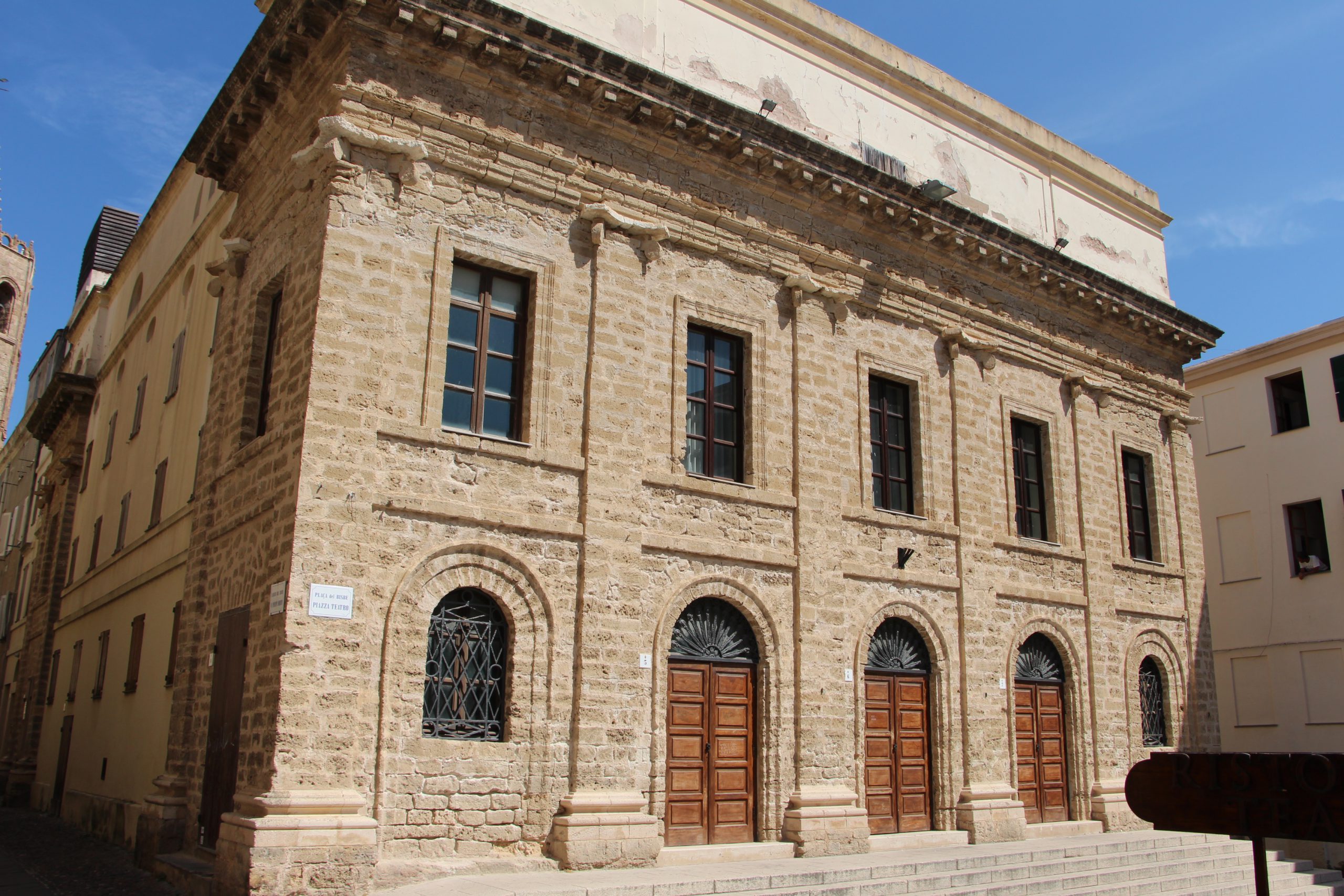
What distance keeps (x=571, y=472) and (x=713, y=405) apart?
91.5 inches

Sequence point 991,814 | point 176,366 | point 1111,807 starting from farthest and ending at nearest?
1. point 176,366
2. point 1111,807
3. point 991,814

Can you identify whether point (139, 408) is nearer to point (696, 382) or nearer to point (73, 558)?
point (73, 558)

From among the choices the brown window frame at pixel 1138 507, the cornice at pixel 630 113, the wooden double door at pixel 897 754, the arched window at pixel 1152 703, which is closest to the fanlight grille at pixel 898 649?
the wooden double door at pixel 897 754

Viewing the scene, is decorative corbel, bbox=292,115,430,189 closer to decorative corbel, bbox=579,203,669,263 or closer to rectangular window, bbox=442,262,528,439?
rectangular window, bbox=442,262,528,439

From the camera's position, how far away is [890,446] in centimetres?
1434

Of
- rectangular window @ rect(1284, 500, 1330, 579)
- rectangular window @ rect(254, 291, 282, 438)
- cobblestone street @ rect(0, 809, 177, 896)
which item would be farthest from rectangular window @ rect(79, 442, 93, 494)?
rectangular window @ rect(1284, 500, 1330, 579)

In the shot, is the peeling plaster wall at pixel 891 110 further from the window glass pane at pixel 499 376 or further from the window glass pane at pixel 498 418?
the window glass pane at pixel 498 418

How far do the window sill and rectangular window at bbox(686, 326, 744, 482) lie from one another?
0.20 metres

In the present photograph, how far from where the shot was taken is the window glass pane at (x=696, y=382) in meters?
12.5

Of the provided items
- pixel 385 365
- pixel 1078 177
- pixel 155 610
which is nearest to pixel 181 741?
pixel 155 610

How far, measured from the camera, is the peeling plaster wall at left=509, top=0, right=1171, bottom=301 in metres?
13.0

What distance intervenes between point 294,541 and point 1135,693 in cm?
1247

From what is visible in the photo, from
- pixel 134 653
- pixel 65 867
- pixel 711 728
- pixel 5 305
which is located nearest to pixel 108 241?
pixel 134 653

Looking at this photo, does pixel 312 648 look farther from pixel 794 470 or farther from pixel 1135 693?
pixel 1135 693
